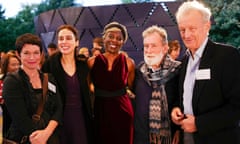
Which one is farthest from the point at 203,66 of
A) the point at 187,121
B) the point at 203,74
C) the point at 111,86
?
the point at 111,86

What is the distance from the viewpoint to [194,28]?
86.4 inches

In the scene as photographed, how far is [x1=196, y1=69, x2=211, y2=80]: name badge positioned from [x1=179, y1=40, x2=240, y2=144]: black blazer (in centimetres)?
1

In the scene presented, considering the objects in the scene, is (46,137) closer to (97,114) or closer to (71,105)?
(71,105)

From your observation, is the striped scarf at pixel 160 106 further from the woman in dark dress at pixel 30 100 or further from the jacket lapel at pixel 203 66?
the woman in dark dress at pixel 30 100

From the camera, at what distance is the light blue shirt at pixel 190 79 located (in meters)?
2.24

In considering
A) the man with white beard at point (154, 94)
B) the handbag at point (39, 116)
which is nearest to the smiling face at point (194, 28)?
the man with white beard at point (154, 94)

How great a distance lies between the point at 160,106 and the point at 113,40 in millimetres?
1265

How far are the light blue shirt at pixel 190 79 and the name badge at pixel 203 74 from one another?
60 mm

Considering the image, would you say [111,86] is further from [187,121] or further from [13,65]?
[187,121]

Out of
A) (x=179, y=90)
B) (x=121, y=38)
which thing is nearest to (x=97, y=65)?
(x=121, y=38)

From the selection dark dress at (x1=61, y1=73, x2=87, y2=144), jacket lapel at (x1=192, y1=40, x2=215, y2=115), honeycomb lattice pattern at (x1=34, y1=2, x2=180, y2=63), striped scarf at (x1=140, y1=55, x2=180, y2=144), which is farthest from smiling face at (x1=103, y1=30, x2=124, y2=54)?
honeycomb lattice pattern at (x1=34, y1=2, x2=180, y2=63)

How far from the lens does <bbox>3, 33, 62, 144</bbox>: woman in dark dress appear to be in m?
2.68

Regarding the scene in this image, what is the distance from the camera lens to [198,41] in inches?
87.5

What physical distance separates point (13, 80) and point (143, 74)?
1.04 metres
